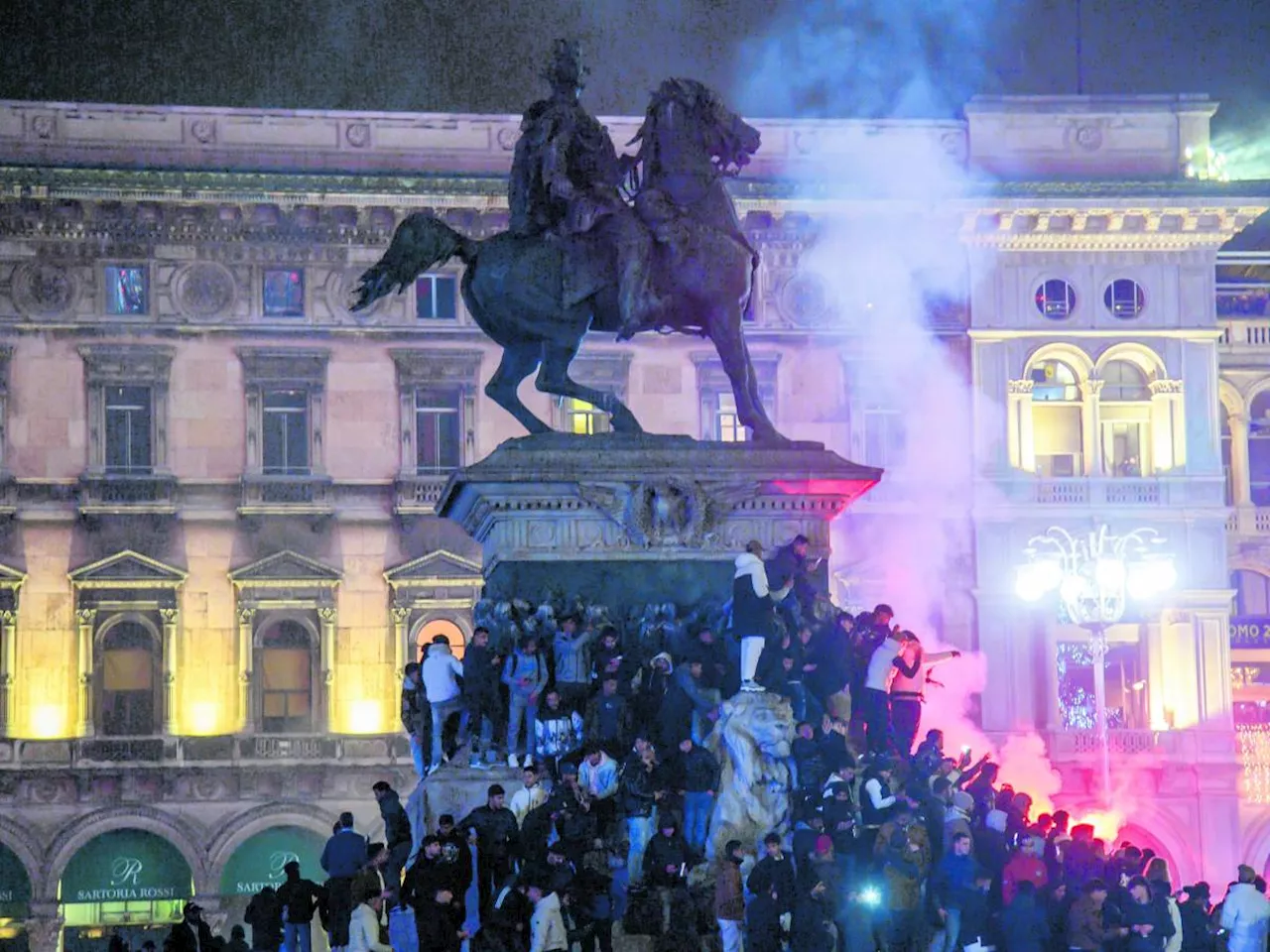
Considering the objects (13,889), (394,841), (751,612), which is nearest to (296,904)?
(394,841)

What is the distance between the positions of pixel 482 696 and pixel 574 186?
14.2ft

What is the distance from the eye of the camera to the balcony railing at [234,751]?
173 ft

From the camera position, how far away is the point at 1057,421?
57562mm

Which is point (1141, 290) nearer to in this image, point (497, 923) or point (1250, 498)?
point (1250, 498)

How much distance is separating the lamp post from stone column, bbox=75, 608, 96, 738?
1764 cm

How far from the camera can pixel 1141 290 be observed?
187 feet

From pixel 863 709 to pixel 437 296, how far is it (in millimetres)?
32972

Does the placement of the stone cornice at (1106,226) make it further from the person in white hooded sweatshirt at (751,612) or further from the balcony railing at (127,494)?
the person in white hooded sweatshirt at (751,612)

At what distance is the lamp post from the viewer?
5188 centimetres

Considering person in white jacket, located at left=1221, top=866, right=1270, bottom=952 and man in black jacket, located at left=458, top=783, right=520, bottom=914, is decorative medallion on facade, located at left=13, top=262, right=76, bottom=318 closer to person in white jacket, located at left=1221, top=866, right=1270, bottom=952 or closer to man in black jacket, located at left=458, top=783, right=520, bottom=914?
person in white jacket, located at left=1221, top=866, right=1270, bottom=952

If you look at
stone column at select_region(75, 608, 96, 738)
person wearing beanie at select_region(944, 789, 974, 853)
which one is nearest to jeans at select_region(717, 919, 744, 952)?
person wearing beanie at select_region(944, 789, 974, 853)

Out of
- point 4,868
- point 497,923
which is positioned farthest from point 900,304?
point 497,923

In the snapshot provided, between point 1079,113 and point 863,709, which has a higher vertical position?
point 1079,113

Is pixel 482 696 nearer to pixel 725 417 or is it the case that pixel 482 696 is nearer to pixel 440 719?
pixel 440 719
